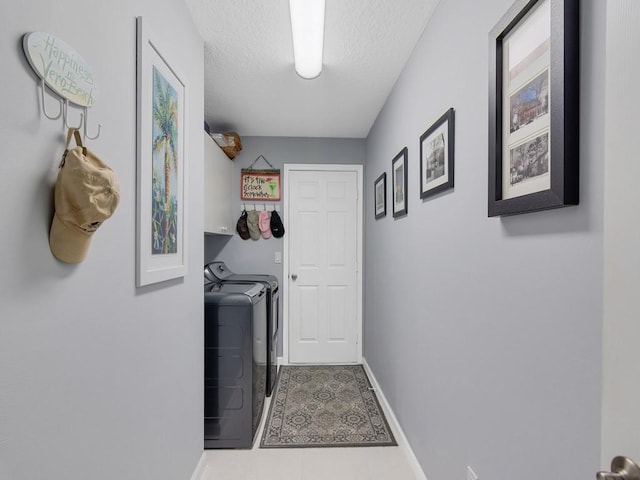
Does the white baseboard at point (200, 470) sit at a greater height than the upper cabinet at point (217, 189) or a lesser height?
lesser

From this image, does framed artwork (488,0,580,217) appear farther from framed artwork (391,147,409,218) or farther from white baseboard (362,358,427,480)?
white baseboard (362,358,427,480)

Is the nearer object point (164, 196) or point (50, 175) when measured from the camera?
point (50, 175)

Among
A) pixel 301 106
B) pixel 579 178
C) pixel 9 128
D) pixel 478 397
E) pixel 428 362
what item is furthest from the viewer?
pixel 301 106

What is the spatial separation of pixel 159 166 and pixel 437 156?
1.26 meters

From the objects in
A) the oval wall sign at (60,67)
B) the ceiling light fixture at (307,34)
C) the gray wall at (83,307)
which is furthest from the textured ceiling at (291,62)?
the oval wall sign at (60,67)

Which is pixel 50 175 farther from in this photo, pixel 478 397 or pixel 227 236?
pixel 227 236

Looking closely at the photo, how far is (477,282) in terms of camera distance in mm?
1219

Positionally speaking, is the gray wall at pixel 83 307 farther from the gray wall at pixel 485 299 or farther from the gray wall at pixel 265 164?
the gray wall at pixel 265 164

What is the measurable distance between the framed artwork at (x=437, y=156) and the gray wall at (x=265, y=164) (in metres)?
1.92

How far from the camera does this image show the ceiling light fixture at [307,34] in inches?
58.9

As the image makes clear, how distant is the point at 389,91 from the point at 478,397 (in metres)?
2.19

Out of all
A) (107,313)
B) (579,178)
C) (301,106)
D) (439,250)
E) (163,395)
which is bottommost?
(163,395)

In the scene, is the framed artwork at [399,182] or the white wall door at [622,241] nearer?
the white wall door at [622,241]

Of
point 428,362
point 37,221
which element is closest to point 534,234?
point 428,362
